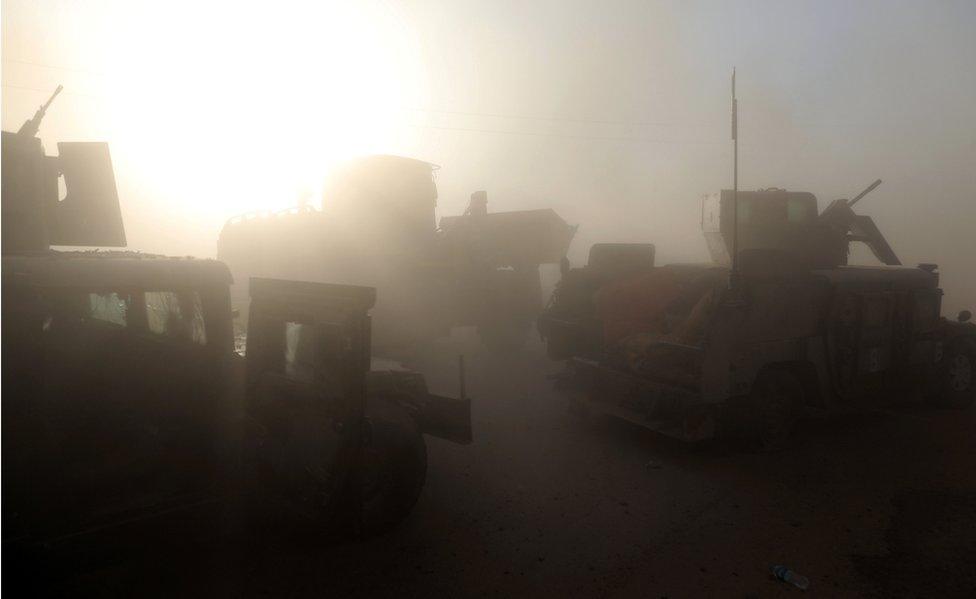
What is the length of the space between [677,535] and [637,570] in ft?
2.21

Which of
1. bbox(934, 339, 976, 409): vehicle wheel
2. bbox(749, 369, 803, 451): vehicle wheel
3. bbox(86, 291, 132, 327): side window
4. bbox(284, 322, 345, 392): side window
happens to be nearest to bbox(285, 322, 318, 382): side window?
bbox(284, 322, 345, 392): side window

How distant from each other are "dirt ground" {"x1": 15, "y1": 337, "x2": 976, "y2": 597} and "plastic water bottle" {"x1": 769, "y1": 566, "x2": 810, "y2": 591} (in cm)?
4

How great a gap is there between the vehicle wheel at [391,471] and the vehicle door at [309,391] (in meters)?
0.74

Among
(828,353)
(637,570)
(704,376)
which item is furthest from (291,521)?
(828,353)

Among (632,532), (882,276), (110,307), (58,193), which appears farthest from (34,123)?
(882,276)

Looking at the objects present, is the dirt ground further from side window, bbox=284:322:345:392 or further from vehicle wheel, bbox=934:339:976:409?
vehicle wheel, bbox=934:339:976:409

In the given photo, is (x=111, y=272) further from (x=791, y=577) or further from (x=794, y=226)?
(x=794, y=226)


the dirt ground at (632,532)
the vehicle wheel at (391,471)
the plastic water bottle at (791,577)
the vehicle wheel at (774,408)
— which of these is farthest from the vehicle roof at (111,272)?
the vehicle wheel at (774,408)

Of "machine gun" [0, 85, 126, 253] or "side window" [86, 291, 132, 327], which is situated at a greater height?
"machine gun" [0, 85, 126, 253]

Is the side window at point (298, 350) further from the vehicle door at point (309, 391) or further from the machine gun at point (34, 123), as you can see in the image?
the machine gun at point (34, 123)

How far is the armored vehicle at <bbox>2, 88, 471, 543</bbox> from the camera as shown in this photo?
9.77 ft

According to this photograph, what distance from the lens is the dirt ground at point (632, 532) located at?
3.91 meters

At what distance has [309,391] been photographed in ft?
12.2

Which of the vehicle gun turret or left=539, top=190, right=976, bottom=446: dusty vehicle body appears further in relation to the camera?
the vehicle gun turret
